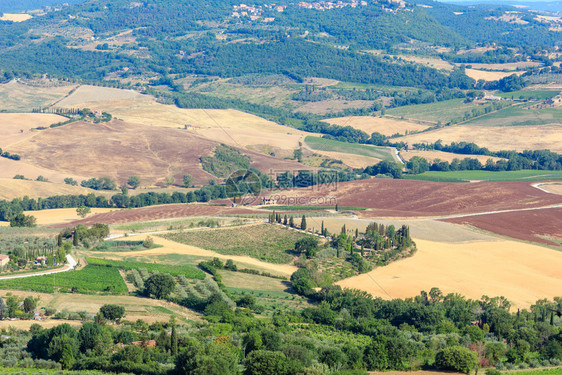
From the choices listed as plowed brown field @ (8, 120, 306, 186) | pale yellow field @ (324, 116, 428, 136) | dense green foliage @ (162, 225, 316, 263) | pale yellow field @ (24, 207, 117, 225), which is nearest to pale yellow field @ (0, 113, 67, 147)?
plowed brown field @ (8, 120, 306, 186)

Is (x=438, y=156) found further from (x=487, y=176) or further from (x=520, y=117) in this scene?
(x=520, y=117)

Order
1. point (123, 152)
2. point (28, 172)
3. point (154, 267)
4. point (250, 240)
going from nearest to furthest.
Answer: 1. point (154, 267)
2. point (250, 240)
3. point (28, 172)
4. point (123, 152)

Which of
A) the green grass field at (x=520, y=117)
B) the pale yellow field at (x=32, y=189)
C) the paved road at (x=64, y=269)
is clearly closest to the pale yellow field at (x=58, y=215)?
the pale yellow field at (x=32, y=189)

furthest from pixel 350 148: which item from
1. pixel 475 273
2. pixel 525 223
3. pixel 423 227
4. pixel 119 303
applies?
pixel 119 303

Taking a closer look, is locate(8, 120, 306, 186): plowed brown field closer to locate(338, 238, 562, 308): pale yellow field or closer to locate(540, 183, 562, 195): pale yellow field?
locate(540, 183, 562, 195): pale yellow field

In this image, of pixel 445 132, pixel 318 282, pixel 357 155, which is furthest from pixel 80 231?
pixel 445 132

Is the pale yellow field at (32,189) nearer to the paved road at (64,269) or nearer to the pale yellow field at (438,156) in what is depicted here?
the paved road at (64,269)
